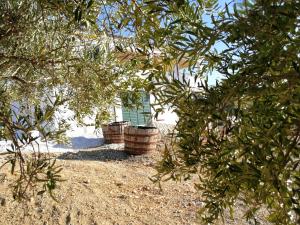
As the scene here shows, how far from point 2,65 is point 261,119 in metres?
2.05

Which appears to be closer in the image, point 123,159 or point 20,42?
point 20,42

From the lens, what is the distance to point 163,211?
17.5 feet

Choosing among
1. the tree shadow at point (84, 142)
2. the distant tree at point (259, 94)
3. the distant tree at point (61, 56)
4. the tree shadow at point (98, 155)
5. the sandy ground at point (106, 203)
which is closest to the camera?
the distant tree at point (259, 94)

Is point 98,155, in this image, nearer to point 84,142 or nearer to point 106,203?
point 84,142

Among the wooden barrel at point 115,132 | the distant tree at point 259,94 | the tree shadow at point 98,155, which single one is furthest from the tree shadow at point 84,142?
the distant tree at point 259,94

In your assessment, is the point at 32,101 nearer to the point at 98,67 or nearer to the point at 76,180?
the point at 98,67

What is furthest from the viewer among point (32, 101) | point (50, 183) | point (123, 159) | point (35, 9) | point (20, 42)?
point (123, 159)

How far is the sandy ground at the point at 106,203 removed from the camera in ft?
15.7

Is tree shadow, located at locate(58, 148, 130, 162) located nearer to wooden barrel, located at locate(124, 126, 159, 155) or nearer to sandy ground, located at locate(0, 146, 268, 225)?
wooden barrel, located at locate(124, 126, 159, 155)

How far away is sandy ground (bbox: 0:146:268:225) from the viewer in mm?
4777

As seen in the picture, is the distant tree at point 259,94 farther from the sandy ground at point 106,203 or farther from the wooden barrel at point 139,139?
the wooden barrel at point 139,139

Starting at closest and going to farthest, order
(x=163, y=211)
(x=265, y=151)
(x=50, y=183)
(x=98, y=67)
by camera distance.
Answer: (x=265, y=151) → (x=50, y=183) → (x=98, y=67) → (x=163, y=211)

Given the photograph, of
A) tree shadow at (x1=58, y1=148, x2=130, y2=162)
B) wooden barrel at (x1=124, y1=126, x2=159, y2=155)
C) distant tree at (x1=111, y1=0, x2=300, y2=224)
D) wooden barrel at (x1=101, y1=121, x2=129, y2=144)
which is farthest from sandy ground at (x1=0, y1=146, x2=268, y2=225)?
wooden barrel at (x1=101, y1=121, x2=129, y2=144)

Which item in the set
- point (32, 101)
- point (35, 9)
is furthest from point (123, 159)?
point (35, 9)
